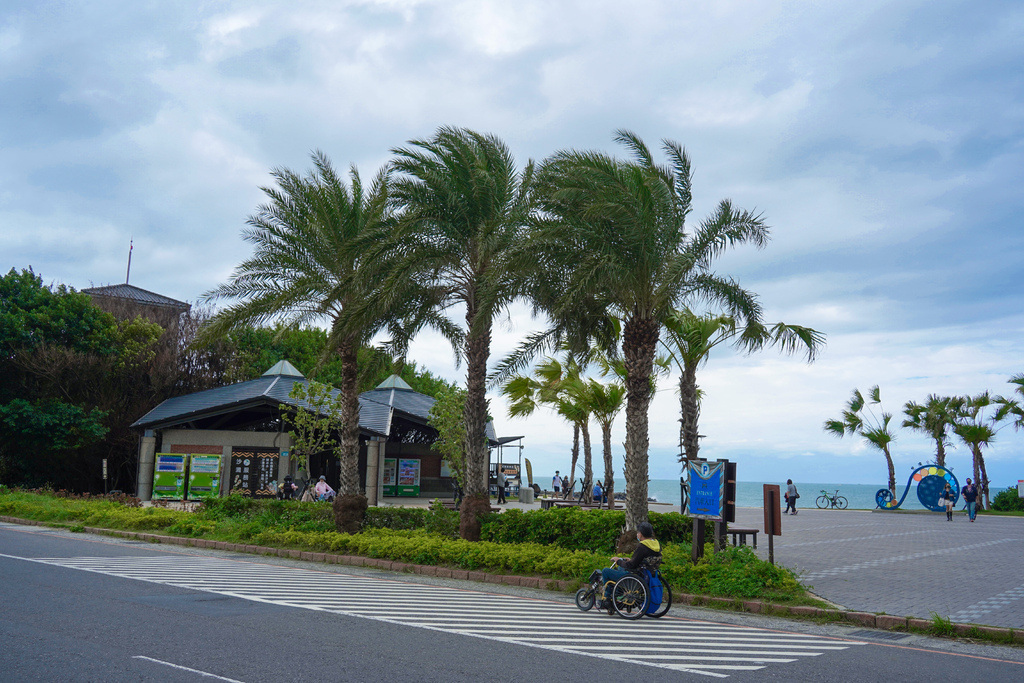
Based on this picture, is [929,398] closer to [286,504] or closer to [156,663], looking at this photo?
[286,504]

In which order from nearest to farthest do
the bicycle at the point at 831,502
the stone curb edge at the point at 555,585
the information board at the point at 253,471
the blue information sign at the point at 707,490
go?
the stone curb edge at the point at 555,585
the blue information sign at the point at 707,490
the information board at the point at 253,471
the bicycle at the point at 831,502

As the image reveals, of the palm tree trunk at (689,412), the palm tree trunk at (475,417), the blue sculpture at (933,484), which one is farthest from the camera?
the blue sculpture at (933,484)

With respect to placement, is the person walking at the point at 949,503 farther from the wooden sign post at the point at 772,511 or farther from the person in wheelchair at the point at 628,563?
the person in wheelchair at the point at 628,563

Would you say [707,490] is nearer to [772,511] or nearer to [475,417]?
[772,511]

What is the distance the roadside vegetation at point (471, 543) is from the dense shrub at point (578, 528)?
21mm

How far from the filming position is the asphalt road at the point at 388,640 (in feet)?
22.6

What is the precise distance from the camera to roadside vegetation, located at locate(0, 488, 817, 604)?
487 inches

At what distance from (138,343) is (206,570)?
3145 cm

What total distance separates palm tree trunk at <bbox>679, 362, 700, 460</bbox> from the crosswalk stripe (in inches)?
326

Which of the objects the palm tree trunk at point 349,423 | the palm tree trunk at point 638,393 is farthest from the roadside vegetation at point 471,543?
the palm tree trunk at point 638,393

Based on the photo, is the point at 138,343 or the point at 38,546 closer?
the point at 38,546

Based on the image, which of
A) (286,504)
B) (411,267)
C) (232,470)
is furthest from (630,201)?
(232,470)

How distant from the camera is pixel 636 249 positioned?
1486 cm

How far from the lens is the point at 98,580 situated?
1223 cm
